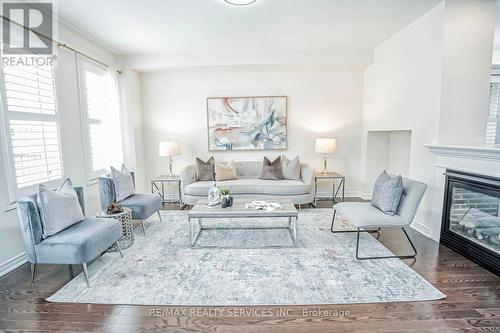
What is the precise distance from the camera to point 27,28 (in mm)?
2844

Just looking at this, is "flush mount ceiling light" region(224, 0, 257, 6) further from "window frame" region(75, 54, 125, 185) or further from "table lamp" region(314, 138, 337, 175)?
"table lamp" region(314, 138, 337, 175)

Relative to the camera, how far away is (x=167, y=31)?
3.65 meters

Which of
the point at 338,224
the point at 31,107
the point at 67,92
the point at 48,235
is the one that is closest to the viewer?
the point at 48,235

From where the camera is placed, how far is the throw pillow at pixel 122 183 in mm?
3537

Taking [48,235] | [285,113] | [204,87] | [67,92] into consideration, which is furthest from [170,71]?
[48,235]

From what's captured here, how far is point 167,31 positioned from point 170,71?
1.47 metres

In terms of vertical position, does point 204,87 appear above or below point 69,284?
above

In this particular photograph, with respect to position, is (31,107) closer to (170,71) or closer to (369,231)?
(170,71)

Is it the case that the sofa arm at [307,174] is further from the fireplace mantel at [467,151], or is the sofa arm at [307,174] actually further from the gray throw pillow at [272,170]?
the fireplace mantel at [467,151]

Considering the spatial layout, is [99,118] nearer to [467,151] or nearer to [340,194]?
[340,194]

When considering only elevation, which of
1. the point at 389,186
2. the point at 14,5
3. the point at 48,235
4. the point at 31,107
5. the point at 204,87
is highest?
the point at 14,5

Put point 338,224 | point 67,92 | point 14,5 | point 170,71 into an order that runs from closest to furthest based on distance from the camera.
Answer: point 14,5 < point 67,92 < point 338,224 < point 170,71

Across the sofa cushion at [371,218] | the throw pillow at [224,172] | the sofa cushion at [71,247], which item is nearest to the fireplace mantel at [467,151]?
the sofa cushion at [371,218]

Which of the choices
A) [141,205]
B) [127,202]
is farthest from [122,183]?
[141,205]
